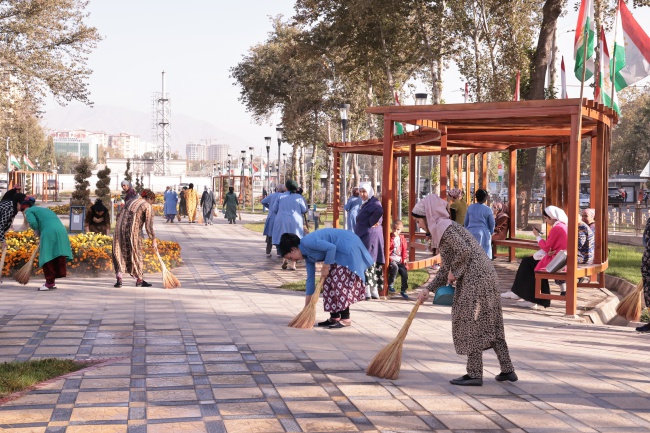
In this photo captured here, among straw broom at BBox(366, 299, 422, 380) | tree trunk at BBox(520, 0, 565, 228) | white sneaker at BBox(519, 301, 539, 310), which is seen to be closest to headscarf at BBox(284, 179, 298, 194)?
white sneaker at BBox(519, 301, 539, 310)

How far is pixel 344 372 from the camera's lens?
7.18 metres

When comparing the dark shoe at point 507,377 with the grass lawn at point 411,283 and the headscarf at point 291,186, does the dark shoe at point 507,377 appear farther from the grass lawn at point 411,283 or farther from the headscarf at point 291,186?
the headscarf at point 291,186

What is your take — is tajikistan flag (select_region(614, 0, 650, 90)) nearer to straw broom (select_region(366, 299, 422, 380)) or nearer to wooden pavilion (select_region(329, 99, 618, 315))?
wooden pavilion (select_region(329, 99, 618, 315))

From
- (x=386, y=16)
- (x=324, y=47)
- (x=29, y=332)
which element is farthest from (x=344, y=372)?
(x=324, y=47)

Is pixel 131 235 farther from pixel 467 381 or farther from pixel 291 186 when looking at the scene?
A: pixel 467 381

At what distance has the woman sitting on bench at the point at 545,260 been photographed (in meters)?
11.5

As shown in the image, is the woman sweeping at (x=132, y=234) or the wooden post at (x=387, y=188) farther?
the woman sweeping at (x=132, y=234)

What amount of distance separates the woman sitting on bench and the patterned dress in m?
5.32

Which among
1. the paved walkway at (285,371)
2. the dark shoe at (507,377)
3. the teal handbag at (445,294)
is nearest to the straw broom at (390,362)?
the paved walkway at (285,371)

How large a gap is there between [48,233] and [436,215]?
7273 millimetres

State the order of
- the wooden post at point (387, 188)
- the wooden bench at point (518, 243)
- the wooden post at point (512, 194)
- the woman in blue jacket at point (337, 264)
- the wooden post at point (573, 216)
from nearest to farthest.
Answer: the woman in blue jacket at point (337, 264)
the wooden post at point (573, 216)
the wooden post at point (387, 188)
the wooden bench at point (518, 243)
the wooden post at point (512, 194)

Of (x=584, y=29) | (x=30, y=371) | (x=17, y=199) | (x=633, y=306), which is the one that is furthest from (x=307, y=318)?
(x=584, y=29)

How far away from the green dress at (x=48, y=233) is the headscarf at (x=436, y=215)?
7.10 meters

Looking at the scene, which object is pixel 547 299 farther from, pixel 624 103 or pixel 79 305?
pixel 624 103
